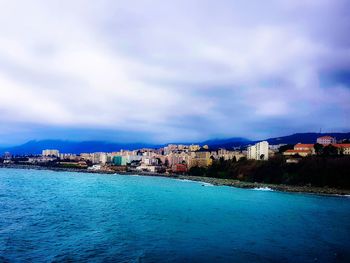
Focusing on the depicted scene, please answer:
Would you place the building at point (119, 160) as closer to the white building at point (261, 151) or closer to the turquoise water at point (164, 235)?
the white building at point (261, 151)

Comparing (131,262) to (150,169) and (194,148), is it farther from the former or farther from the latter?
(194,148)

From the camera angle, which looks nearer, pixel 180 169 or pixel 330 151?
pixel 330 151

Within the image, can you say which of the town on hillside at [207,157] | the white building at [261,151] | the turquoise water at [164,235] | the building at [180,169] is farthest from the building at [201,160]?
the turquoise water at [164,235]

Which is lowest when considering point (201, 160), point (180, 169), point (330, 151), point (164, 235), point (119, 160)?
point (164, 235)

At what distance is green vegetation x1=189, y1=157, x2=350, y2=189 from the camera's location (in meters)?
60.7

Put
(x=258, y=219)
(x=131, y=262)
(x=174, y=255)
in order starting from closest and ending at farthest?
(x=131, y=262) → (x=174, y=255) → (x=258, y=219)

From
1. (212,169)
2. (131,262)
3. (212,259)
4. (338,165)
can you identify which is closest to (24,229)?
(131,262)

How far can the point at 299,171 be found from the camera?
6738 centimetres

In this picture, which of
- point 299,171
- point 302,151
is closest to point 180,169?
point 302,151

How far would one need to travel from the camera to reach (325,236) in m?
19.0

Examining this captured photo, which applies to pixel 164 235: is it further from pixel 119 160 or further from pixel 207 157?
pixel 119 160

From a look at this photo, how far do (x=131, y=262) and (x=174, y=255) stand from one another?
1.83 m

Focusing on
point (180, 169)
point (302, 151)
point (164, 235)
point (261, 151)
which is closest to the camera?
point (164, 235)

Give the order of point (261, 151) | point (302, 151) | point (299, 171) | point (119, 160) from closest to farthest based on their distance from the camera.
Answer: point (299, 171) < point (302, 151) < point (261, 151) < point (119, 160)
